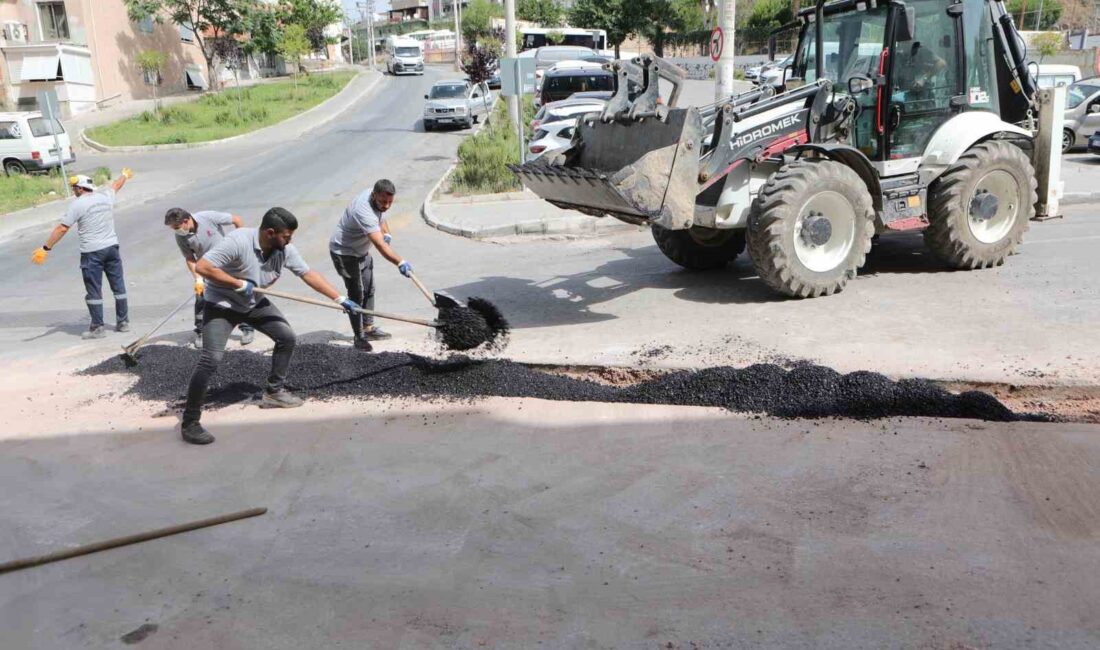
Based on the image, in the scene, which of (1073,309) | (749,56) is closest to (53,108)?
(1073,309)

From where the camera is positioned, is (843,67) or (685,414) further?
(843,67)

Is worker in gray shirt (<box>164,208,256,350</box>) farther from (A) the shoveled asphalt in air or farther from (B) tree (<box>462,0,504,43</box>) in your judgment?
(B) tree (<box>462,0,504,43</box>)

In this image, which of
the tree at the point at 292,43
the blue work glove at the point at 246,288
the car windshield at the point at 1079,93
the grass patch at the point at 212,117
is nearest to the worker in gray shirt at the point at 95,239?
the blue work glove at the point at 246,288

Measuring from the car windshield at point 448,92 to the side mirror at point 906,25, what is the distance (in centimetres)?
2382

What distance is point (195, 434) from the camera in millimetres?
5930

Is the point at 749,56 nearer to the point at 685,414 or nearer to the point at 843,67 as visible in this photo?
the point at 843,67

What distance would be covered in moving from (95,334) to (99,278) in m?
0.62

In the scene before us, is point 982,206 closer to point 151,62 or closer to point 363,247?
point 363,247

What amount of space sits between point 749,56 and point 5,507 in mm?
51597

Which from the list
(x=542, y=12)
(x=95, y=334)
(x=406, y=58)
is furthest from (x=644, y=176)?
(x=542, y=12)

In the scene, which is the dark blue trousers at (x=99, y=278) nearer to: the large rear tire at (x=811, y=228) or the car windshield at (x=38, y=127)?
the large rear tire at (x=811, y=228)

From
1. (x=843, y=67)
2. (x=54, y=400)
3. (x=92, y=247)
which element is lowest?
(x=54, y=400)

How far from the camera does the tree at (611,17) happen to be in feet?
169

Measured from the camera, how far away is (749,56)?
167 feet
